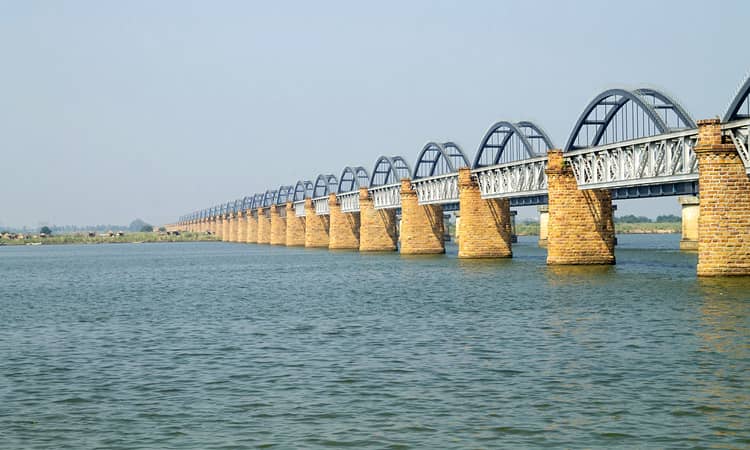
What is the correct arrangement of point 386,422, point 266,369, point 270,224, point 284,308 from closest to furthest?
point 386,422 < point 266,369 < point 284,308 < point 270,224

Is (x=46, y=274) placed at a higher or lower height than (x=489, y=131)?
lower

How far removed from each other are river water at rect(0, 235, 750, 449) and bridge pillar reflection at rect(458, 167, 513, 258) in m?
36.5

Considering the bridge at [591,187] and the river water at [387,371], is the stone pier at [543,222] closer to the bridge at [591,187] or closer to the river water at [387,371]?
the bridge at [591,187]

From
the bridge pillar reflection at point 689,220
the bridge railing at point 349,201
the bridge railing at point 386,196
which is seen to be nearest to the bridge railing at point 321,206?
the bridge railing at point 349,201

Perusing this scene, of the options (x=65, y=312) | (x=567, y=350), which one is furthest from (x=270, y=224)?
(x=567, y=350)

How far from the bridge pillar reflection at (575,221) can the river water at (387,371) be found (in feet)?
58.4

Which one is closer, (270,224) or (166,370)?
(166,370)

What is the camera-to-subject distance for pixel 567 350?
25469mm

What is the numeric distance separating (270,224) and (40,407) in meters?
173

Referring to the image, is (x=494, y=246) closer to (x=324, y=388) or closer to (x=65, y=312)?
(x=65, y=312)

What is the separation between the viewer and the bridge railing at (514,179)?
244ft

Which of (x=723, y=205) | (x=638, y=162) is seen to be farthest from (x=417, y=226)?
(x=723, y=205)

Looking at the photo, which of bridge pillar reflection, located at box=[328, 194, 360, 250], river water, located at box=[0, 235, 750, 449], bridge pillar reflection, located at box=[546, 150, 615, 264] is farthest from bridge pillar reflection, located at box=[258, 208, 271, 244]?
river water, located at box=[0, 235, 750, 449]

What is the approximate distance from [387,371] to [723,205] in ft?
89.7
